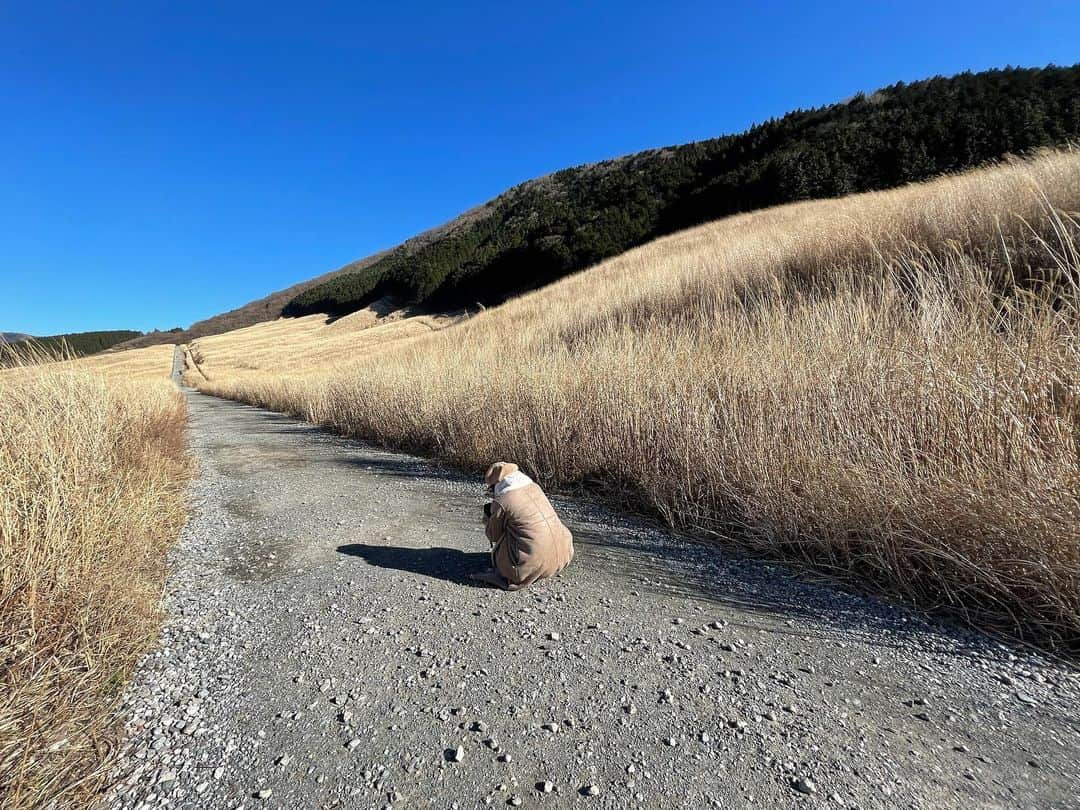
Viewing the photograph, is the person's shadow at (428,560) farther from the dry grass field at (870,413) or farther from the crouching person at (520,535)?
the dry grass field at (870,413)

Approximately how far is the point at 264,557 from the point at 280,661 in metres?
1.38

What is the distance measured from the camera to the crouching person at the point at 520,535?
92.5 inches

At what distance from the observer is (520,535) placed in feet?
7.72

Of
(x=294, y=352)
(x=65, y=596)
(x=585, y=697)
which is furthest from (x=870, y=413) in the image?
(x=294, y=352)

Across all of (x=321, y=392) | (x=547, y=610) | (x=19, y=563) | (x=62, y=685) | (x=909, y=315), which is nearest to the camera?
Result: (x=62, y=685)

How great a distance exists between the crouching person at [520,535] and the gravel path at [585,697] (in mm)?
119

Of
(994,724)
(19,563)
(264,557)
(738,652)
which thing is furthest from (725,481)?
(19,563)

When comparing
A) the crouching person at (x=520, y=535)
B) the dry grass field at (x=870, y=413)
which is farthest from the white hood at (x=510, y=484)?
the dry grass field at (x=870, y=413)

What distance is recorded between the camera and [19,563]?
65.4 inches

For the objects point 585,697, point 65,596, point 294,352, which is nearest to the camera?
point 585,697

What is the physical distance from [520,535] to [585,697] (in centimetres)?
89

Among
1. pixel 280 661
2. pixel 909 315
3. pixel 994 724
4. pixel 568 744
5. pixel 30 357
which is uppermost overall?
pixel 30 357

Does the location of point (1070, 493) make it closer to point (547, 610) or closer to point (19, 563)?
point (547, 610)

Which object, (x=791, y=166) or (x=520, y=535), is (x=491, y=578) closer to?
(x=520, y=535)
